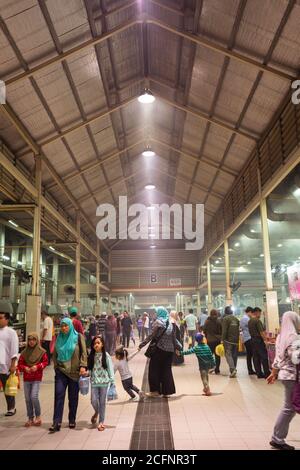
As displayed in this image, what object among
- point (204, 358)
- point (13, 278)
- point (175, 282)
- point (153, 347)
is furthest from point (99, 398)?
point (175, 282)

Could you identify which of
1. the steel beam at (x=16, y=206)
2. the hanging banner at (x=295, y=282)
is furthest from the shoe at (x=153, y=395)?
the steel beam at (x=16, y=206)

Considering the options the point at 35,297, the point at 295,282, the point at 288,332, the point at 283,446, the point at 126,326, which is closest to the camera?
the point at 283,446

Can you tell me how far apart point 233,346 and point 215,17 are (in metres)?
7.01

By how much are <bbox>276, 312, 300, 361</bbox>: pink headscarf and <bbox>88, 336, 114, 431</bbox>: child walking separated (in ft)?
7.00

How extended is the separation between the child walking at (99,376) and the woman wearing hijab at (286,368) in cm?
202

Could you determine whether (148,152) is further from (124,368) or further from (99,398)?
(99,398)

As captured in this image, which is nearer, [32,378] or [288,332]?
[288,332]

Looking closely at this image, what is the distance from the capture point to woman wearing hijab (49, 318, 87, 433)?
505cm

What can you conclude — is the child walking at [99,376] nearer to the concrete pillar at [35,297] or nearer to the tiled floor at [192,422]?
the tiled floor at [192,422]

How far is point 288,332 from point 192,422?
192cm

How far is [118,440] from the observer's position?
14.8 feet

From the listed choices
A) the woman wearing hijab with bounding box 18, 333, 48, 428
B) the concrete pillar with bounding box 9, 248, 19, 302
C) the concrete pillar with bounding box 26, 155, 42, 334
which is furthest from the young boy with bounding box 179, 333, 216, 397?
the concrete pillar with bounding box 9, 248, 19, 302

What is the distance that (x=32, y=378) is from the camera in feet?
17.3

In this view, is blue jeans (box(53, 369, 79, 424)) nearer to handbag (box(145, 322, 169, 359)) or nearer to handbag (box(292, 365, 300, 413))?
handbag (box(145, 322, 169, 359))
